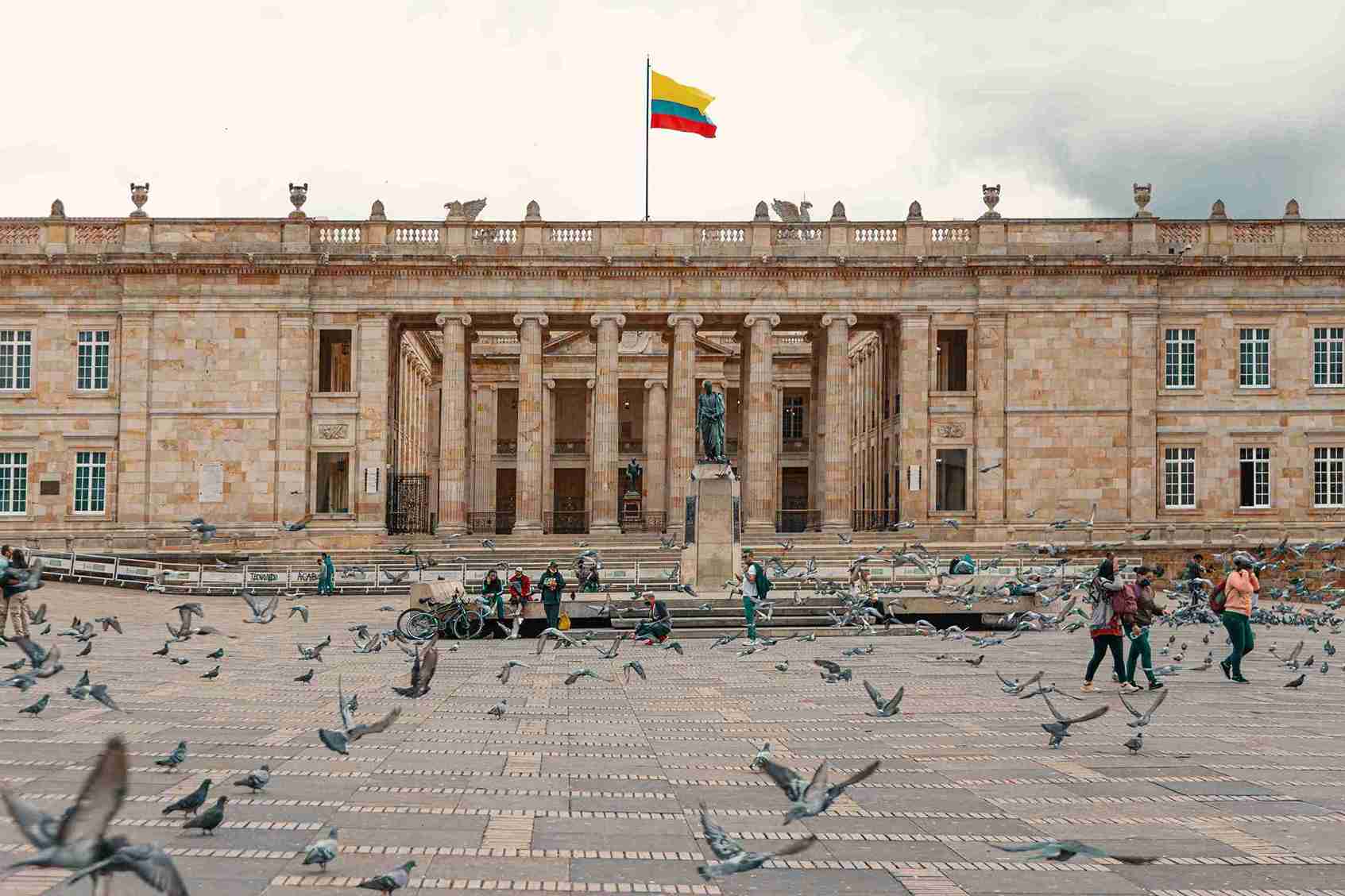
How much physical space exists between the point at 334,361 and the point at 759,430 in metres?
18.5

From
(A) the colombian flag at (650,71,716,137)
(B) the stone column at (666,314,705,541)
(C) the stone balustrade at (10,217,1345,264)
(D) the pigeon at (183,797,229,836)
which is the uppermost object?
(A) the colombian flag at (650,71,716,137)

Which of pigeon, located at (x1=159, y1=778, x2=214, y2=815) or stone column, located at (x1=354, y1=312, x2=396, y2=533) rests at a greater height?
stone column, located at (x1=354, y1=312, x2=396, y2=533)

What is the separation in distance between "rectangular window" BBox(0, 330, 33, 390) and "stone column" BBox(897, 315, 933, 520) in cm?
3138

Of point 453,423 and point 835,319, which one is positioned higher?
point 835,319

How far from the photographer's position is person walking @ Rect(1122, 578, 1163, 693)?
17312mm

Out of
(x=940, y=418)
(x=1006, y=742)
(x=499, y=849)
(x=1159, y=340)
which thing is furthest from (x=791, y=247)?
(x=499, y=849)

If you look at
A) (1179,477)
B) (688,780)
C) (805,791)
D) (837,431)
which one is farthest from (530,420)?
(805,791)

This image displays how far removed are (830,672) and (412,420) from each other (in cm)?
4479

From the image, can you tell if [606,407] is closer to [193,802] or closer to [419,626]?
[419,626]

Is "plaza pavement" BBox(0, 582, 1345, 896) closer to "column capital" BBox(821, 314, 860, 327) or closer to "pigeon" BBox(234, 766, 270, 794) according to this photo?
"pigeon" BBox(234, 766, 270, 794)

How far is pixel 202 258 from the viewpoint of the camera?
49.4 m

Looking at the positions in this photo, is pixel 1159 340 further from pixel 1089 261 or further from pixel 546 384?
pixel 546 384

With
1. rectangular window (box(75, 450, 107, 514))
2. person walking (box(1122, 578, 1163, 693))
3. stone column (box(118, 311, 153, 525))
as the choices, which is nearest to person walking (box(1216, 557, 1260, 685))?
person walking (box(1122, 578, 1163, 693))

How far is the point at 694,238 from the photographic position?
166 ft
